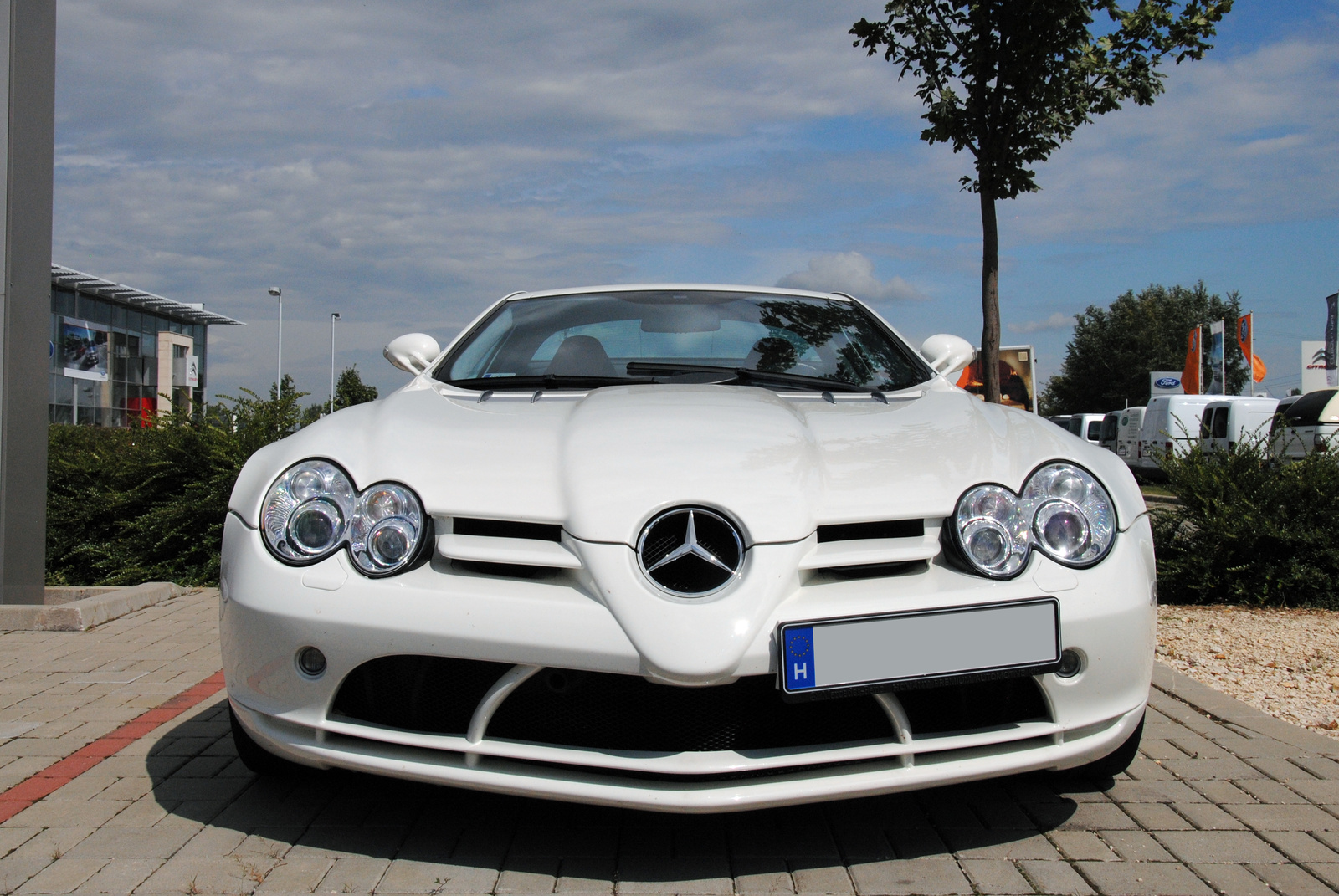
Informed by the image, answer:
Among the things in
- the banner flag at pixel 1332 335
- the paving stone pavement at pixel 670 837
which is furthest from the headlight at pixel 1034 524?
the banner flag at pixel 1332 335

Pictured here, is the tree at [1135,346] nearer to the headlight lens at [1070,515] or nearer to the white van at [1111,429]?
the white van at [1111,429]

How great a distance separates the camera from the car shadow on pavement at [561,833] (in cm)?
221

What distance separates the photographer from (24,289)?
5.26 metres

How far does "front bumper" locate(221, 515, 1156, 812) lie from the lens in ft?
6.76

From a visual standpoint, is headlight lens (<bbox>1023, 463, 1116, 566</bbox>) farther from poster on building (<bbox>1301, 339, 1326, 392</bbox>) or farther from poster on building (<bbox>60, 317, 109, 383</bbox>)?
poster on building (<bbox>60, 317, 109, 383</bbox>)

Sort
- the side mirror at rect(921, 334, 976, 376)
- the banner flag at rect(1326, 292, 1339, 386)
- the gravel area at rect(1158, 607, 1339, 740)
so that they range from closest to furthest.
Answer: the side mirror at rect(921, 334, 976, 376), the gravel area at rect(1158, 607, 1339, 740), the banner flag at rect(1326, 292, 1339, 386)

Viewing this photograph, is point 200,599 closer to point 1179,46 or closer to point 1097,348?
point 1179,46

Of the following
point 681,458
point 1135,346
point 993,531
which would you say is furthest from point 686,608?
point 1135,346

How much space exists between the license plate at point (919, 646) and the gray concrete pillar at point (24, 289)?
475 centimetres

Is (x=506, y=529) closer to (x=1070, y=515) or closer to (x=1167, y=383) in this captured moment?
(x=1070, y=515)

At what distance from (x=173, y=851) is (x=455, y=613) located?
2.99ft

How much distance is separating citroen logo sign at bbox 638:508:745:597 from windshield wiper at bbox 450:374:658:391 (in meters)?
1.03

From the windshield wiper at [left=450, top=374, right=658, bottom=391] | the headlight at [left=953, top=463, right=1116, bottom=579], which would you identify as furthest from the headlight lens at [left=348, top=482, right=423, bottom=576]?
the headlight at [left=953, top=463, right=1116, bottom=579]

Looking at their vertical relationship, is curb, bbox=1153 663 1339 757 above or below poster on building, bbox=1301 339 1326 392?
below
